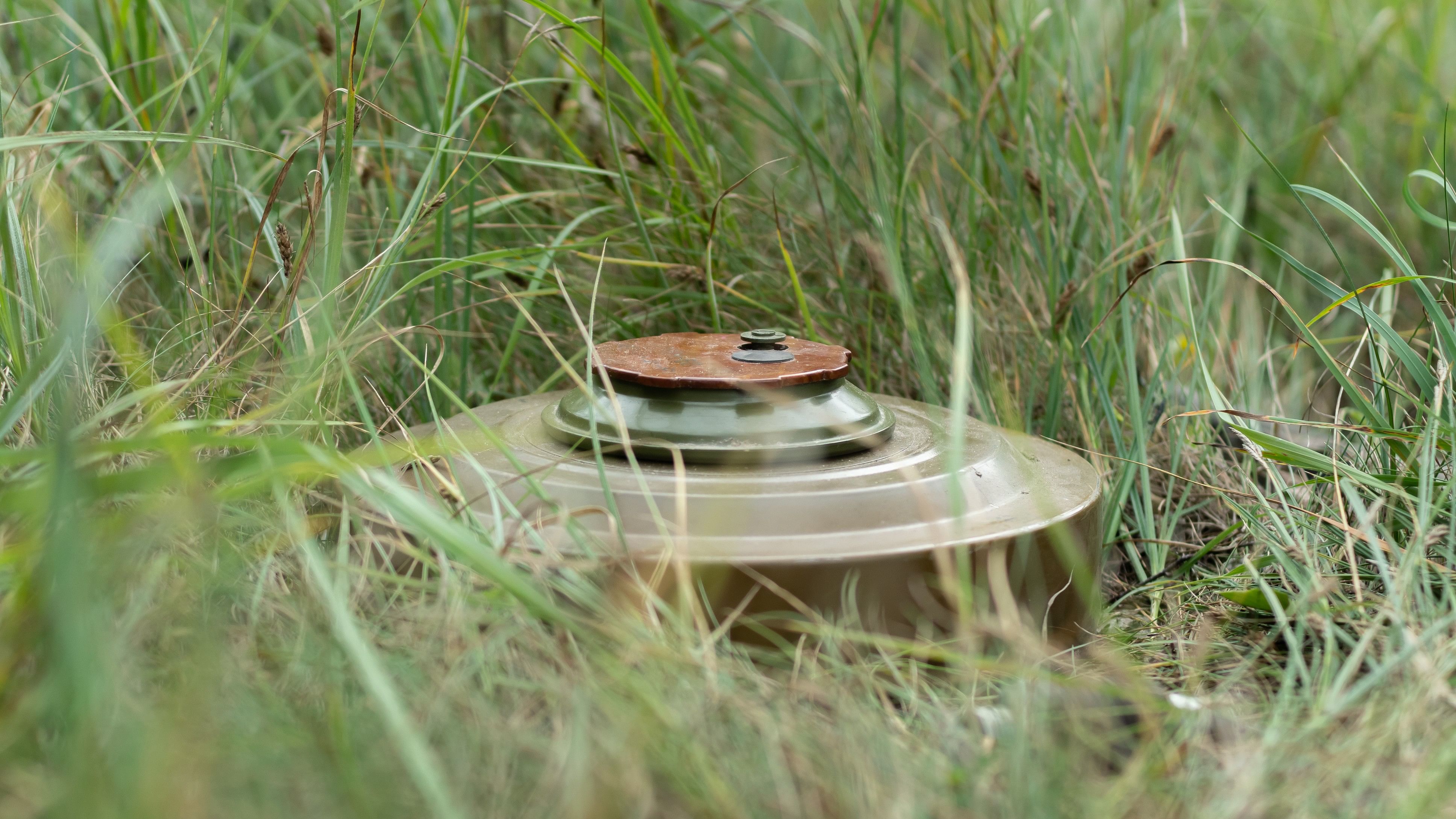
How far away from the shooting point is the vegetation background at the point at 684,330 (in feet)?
2.29

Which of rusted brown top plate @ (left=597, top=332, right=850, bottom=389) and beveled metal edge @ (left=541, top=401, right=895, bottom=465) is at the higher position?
rusted brown top plate @ (left=597, top=332, right=850, bottom=389)

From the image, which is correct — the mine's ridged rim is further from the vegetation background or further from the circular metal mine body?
the vegetation background

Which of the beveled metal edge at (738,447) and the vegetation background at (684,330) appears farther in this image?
the beveled metal edge at (738,447)

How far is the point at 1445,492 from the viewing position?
1012mm

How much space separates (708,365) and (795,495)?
8.5 inches

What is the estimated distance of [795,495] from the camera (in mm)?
1003

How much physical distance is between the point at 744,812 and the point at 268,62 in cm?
168

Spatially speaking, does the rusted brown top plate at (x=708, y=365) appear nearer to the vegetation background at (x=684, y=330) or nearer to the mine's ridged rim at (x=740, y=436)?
the mine's ridged rim at (x=740, y=436)

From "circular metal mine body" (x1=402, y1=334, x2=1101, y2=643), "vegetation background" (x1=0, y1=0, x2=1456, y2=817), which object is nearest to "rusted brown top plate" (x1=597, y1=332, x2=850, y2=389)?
"circular metal mine body" (x1=402, y1=334, x2=1101, y2=643)

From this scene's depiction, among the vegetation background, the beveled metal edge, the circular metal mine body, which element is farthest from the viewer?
the beveled metal edge

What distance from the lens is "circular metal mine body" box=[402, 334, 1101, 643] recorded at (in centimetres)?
94

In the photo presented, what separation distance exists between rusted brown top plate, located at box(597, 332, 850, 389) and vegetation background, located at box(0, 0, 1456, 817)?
0.11 metres

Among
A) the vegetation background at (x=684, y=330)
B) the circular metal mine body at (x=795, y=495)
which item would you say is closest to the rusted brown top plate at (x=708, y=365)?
the circular metal mine body at (x=795, y=495)

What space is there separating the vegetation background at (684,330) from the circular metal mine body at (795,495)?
6 centimetres
